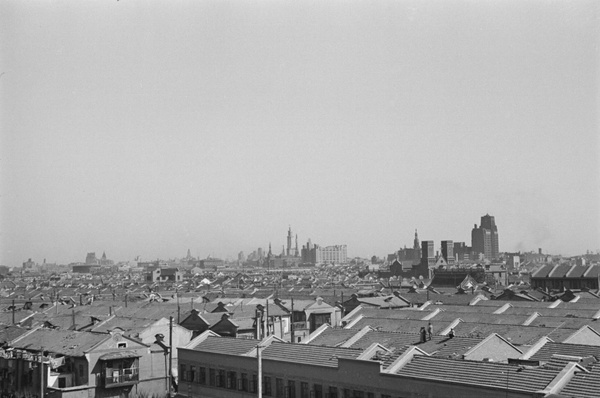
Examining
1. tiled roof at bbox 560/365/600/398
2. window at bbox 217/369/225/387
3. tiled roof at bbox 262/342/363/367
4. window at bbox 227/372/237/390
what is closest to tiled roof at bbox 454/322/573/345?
tiled roof at bbox 262/342/363/367

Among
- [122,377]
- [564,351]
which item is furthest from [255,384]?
[564,351]

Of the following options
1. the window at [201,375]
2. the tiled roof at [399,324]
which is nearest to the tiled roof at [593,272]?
the tiled roof at [399,324]

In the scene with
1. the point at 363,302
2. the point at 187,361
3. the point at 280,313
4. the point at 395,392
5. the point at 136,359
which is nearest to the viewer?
the point at 395,392

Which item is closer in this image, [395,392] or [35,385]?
[395,392]

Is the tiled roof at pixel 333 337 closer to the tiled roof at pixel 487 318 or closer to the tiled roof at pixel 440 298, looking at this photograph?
the tiled roof at pixel 487 318

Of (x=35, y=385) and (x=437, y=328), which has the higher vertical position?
(x=437, y=328)

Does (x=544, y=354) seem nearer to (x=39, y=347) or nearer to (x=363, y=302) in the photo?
(x=39, y=347)

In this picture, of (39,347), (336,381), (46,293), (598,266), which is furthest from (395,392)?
(46,293)
